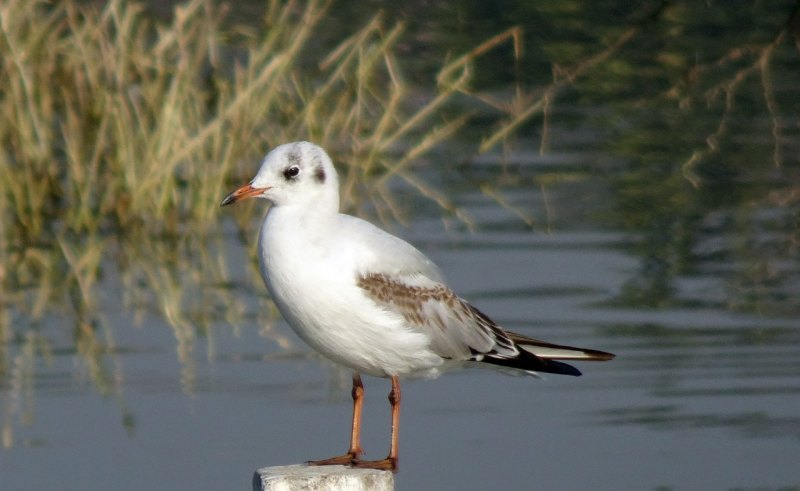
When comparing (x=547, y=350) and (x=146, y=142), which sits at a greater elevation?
(x=146, y=142)

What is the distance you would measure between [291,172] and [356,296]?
0.57 metres

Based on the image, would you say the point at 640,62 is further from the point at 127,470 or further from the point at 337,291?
the point at 337,291

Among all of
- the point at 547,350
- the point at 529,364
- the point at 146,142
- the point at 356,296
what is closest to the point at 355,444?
the point at 356,296

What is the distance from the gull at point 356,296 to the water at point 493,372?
5.53ft

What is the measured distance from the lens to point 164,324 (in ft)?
40.6

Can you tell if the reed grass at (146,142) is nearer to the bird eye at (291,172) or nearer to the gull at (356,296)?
the gull at (356,296)

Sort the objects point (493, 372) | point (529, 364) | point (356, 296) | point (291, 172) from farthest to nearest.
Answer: point (493, 372) < point (529, 364) < point (291, 172) < point (356, 296)

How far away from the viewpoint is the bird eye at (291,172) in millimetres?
7250

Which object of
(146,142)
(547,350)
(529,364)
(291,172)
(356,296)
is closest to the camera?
(356,296)

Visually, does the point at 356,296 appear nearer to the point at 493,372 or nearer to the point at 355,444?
the point at 355,444

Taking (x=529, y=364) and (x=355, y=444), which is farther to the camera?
(x=529, y=364)

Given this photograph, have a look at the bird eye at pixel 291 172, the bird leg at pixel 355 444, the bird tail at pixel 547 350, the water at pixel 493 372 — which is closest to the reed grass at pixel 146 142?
the water at pixel 493 372

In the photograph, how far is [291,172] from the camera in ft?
23.8

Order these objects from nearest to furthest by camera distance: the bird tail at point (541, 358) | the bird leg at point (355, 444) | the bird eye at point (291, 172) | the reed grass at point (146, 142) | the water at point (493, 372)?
the bird leg at point (355, 444) → the bird eye at point (291, 172) → the bird tail at point (541, 358) → the water at point (493, 372) → the reed grass at point (146, 142)
